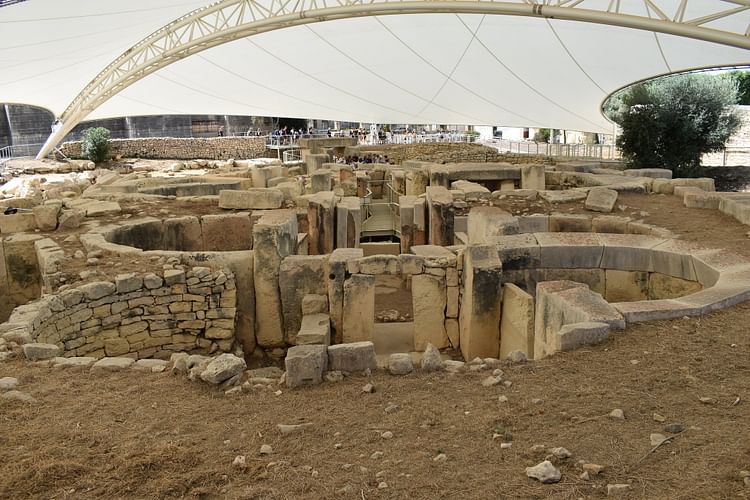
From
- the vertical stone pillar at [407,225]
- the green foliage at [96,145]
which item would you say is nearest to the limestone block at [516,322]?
the vertical stone pillar at [407,225]

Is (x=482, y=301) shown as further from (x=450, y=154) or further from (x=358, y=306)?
(x=450, y=154)

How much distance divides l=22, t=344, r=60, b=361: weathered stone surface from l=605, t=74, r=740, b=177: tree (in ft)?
66.5

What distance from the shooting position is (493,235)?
9133 mm

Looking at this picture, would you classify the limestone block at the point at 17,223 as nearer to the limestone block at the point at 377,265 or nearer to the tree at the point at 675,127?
the limestone block at the point at 377,265

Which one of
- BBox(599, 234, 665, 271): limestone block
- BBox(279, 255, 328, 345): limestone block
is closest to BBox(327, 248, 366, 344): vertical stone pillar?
BBox(279, 255, 328, 345): limestone block

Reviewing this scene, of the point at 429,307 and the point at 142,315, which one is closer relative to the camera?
the point at 142,315

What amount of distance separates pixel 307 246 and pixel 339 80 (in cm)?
1455

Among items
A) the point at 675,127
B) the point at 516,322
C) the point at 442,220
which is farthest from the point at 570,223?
the point at 675,127

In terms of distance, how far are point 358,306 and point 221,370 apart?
124 inches

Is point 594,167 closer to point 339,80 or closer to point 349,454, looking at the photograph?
point 339,80

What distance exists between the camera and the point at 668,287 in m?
7.88

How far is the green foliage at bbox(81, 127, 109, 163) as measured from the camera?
30438mm

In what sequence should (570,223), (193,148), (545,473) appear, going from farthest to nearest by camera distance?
(193,148) < (570,223) < (545,473)

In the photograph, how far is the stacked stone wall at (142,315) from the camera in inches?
269
